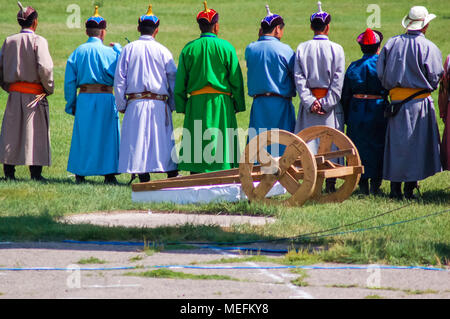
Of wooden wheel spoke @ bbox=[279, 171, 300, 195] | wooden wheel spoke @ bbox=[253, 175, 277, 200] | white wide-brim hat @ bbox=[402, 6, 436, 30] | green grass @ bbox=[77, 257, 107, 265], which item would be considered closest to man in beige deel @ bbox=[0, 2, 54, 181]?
wooden wheel spoke @ bbox=[253, 175, 277, 200]

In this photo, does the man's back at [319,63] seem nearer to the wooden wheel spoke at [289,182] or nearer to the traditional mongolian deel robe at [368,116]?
the traditional mongolian deel robe at [368,116]

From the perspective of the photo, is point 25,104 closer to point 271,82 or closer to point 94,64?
point 94,64

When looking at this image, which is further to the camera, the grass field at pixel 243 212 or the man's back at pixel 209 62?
the man's back at pixel 209 62

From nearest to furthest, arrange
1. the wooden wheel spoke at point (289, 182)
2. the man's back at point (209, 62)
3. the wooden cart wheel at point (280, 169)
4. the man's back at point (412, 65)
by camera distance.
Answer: the wooden cart wheel at point (280, 169)
the wooden wheel spoke at point (289, 182)
the man's back at point (412, 65)
the man's back at point (209, 62)

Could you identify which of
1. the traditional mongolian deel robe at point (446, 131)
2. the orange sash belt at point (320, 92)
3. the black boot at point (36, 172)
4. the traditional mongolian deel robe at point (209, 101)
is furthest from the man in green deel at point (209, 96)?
the traditional mongolian deel robe at point (446, 131)

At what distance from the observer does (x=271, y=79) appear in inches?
385

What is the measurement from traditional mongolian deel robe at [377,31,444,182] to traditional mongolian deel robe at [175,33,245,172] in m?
1.73

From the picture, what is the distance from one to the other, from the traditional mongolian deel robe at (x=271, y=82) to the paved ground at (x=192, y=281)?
3610 mm

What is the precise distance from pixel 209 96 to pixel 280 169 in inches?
73.4

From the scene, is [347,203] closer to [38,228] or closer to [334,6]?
[38,228]

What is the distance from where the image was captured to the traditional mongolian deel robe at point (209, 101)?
971cm

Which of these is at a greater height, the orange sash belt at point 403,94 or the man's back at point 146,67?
the man's back at point 146,67

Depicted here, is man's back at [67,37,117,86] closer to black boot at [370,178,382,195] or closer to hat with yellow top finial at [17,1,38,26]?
hat with yellow top finial at [17,1,38,26]

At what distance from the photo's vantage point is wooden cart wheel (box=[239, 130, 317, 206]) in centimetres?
809
